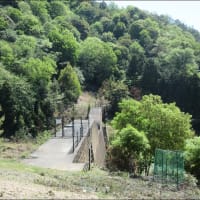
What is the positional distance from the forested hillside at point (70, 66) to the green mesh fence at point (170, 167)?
644 inches

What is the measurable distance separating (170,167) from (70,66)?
39.5m

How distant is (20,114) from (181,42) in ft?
200

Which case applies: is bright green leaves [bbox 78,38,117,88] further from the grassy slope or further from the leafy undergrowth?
the grassy slope

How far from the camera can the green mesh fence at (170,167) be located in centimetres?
2047

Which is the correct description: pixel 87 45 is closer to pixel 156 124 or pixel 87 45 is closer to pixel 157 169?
pixel 156 124

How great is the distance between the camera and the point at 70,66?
5872 cm

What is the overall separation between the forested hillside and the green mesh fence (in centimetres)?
1637

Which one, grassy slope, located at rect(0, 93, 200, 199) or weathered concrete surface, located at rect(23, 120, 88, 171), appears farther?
weathered concrete surface, located at rect(23, 120, 88, 171)

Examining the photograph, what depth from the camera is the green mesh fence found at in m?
20.5

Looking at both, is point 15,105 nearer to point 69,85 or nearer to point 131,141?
point 131,141

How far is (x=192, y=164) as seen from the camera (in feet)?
82.0

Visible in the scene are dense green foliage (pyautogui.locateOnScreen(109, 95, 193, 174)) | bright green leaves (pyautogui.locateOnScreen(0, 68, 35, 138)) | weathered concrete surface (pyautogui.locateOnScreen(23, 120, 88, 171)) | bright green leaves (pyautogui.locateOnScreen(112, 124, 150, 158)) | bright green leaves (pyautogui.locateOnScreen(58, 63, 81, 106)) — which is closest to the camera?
weathered concrete surface (pyautogui.locateOnScreen(23, 120, 88, 171))

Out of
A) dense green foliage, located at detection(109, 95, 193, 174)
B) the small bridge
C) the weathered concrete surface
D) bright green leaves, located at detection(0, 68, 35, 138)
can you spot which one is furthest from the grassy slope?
bright green leaves, located at detection(0, 68, 35, 138)

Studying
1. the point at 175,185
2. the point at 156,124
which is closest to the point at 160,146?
the point at 156,124
